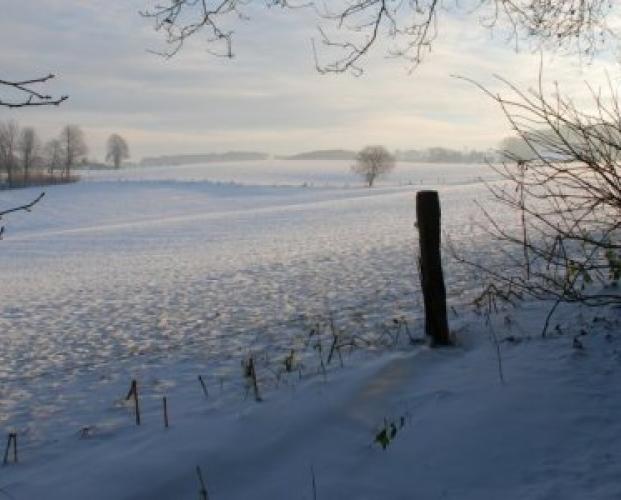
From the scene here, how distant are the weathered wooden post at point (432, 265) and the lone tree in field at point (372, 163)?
80434 mm

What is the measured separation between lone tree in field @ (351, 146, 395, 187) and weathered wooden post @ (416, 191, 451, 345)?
80.4 meters

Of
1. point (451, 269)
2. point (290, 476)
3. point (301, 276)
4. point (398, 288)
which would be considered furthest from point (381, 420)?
point (301, 276)

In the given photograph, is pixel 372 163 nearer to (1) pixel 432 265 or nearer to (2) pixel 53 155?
(2) pixel 53 155

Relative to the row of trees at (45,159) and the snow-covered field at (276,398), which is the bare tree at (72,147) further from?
the snow-covered field at (276,398)

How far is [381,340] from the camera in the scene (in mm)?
6570

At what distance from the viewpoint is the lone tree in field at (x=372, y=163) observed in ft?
284

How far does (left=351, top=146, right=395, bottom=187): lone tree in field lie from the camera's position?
284 ft

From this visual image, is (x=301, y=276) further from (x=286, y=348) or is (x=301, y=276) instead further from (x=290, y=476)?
(x=290, y=476)

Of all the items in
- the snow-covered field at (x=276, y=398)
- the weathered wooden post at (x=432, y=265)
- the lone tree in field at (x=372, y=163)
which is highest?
the lone tree in field at (x=372, y=163)

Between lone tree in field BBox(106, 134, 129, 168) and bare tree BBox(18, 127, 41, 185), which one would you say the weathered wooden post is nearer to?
bare tree BBox(18, 127, 41, 185)

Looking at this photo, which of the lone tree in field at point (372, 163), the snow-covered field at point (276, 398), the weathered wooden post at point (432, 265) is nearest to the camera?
the snow-covered field at point (276, 398)

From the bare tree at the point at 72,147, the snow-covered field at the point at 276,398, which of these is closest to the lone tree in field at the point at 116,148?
the bare tree at the point at 72,147

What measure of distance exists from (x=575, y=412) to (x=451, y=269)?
7401 mm

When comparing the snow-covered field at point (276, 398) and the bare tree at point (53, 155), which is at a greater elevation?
the bare tree at point (53, 155)
